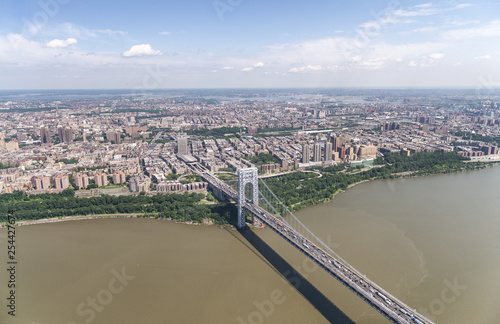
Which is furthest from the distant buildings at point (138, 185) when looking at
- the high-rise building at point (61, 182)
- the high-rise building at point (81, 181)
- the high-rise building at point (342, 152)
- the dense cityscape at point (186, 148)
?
the high-rise building at point (342, 152)

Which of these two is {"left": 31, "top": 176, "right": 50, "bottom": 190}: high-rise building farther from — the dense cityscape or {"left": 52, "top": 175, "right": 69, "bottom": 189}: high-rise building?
{"left": 52, "top": 175, "right": 69, "bottom": 189}: high-rise building

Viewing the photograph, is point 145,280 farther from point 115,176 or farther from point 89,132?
point 89,132

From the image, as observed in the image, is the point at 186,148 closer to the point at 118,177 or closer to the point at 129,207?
the point at 118,177

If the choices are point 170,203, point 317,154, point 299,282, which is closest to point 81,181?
point 170,203

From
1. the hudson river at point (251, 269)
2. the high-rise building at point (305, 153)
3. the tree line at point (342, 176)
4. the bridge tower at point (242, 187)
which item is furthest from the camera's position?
the high-rise building at point (305, 153)

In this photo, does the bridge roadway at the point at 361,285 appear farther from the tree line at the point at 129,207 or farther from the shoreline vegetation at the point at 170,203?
the shoreline vegetation at the point at 170,203
